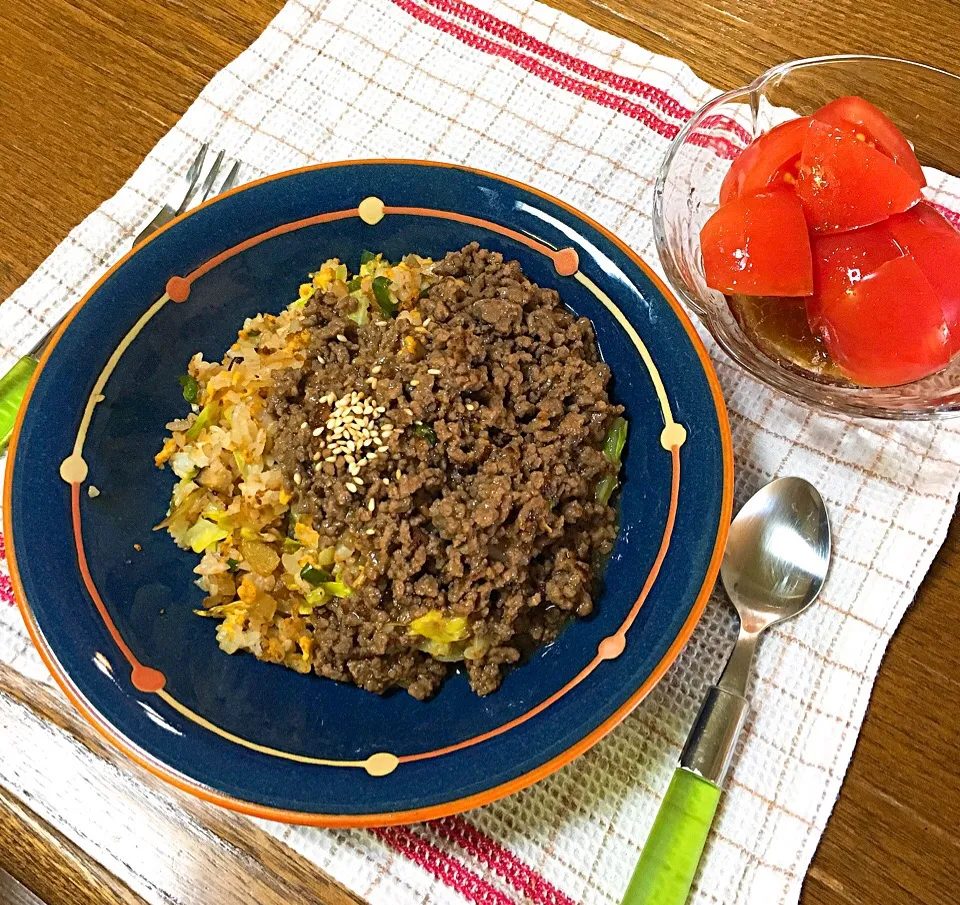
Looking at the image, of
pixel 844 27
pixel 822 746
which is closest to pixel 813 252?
pixel 822 746

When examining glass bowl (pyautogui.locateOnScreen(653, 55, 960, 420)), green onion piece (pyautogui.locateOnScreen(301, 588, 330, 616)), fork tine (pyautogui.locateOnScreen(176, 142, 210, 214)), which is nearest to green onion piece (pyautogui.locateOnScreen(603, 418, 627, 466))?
glass bowl (pyautogui.locateOnScreen(653, 55, 960, 420))

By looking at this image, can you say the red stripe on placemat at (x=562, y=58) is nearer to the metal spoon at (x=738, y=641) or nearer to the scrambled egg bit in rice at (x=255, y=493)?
the scrambled egg bit in rice at (x=255, y=493)

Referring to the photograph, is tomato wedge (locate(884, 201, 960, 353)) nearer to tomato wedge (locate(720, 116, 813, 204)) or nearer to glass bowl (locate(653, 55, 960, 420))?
glass bowl (locate(653, 55, 960, 420))

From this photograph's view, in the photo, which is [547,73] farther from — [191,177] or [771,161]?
[191,177]

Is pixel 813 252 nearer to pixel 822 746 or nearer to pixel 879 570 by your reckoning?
pixel 879 570

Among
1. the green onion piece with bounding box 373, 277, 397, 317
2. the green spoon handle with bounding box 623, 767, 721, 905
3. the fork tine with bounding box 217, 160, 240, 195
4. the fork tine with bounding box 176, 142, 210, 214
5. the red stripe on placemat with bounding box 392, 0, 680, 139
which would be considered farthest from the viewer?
the red stripe on placemat with bounding box 392, 0, 680, 139
